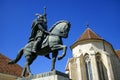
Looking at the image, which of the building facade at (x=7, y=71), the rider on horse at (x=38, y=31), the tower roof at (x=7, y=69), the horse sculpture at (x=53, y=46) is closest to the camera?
the horse sculpture at (x=53, y=46)

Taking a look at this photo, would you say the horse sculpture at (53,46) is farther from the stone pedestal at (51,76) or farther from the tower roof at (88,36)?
Answer: the tower roof at (88,36)

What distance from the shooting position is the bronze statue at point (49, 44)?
6.36 metres

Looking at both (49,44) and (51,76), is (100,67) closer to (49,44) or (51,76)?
(49,44)

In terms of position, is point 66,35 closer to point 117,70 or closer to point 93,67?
point 93,67

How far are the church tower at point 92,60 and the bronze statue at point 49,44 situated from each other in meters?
20.2

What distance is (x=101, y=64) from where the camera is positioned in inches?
1091

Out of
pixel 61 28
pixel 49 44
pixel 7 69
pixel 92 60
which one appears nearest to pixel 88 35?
pixel 92 60

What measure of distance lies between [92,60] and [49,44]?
70.0 feet

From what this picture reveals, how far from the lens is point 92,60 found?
88.5 feet

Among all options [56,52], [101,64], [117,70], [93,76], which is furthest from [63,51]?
[117,70]

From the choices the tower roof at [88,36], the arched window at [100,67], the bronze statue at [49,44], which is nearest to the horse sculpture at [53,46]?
the bronze statue at [49,44]

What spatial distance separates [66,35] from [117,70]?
25.9 metres

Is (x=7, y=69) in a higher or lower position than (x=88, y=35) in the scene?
lower

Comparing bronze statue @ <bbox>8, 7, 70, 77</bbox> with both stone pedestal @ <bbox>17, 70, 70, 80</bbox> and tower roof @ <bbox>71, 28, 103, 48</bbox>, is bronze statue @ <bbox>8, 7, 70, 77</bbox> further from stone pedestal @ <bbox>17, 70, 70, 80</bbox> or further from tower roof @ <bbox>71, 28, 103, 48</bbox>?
tower roof @ <bbox>71, 28, 103, 48</bbox>
